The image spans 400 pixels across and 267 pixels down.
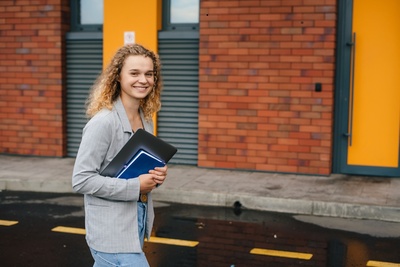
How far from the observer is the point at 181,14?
1213 centimetres

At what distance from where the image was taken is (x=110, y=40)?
12250mm

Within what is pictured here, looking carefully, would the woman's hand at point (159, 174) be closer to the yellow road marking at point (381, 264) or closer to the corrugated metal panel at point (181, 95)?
the yellow road marking at point (381, 264)

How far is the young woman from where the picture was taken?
12.0 feet

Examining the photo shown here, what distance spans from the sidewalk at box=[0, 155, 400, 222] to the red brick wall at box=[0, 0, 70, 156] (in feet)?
3.52

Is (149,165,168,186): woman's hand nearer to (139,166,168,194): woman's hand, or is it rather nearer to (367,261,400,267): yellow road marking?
(139,166,168,194): woman's hand

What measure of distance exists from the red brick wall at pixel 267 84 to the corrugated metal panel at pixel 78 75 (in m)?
2.07

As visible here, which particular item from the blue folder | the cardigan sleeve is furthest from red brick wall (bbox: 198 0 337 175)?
the cardigan sleeve

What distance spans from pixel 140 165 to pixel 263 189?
626 cm

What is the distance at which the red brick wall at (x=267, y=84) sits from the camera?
1095cm

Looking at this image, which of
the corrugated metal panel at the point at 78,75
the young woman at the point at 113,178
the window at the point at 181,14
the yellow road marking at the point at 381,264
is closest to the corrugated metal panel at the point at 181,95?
the window at the point at 181,14

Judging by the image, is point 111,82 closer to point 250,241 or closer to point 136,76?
point 136,76

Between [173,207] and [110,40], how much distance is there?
395 centimetres

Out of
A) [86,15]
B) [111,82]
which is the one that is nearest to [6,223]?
[111,82]

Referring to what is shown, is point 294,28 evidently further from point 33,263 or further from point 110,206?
point 110,206
